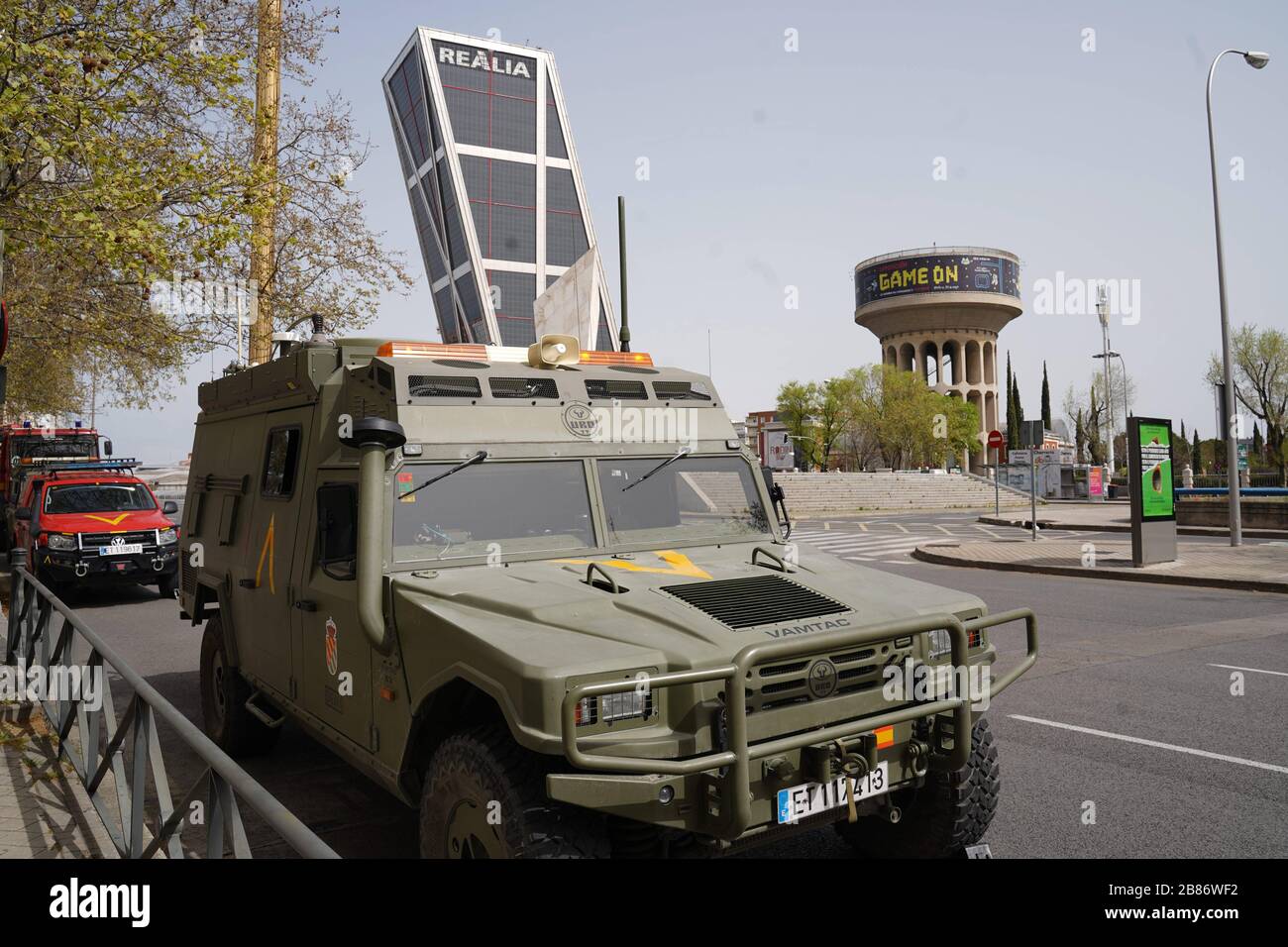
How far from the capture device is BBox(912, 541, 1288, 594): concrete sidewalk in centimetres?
1585

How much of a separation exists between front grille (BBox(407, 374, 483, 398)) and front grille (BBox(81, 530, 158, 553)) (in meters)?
12.3

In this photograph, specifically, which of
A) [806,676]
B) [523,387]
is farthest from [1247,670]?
[523,387]

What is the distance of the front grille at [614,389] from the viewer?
541 cm

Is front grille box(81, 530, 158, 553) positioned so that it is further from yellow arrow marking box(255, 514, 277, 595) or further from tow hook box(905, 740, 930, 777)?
tow hook box(905, 740, 930, 777)

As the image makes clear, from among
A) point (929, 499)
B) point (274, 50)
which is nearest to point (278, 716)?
point (274, 50)

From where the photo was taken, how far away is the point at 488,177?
109m

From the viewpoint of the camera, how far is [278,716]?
6.10m

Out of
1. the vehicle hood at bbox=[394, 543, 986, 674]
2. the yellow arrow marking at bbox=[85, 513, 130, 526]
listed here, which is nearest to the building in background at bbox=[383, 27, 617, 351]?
the yellow arrow marking at bbox=[85, 513, 130, 526]

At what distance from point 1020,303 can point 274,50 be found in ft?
339

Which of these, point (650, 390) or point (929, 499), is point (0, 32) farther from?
point (929, 499)

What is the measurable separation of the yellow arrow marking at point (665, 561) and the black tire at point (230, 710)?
2.93 meters

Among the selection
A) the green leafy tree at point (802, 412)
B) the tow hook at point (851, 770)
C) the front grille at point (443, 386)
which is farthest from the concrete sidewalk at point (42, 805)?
the green leafy tree at point (802, 412)

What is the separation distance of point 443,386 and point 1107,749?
5080 millimetres

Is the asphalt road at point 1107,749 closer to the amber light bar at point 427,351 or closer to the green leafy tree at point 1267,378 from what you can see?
the amber light bar at point 427,351
